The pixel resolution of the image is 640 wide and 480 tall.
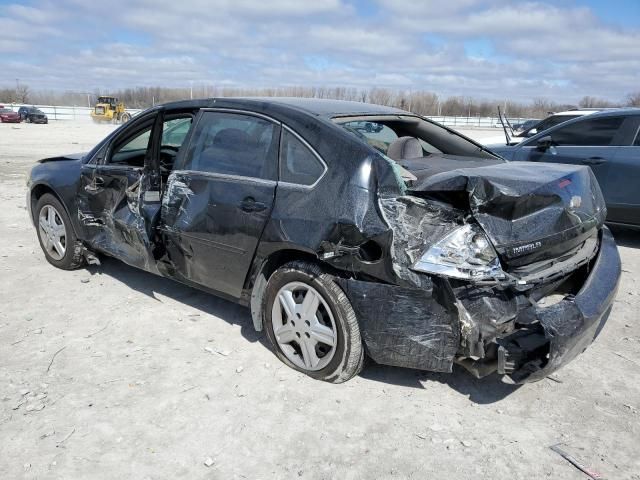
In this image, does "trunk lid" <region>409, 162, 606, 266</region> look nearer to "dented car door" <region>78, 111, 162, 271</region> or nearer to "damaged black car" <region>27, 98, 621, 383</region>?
"damaged black car" <region>27, 98, 621, 383</region>

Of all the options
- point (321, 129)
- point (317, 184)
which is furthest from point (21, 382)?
point (321, 129)

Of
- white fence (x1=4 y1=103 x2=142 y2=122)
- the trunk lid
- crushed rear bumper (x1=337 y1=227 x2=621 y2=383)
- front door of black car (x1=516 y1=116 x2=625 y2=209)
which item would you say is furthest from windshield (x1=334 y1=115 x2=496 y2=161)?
white fence (x1=4 y1=103 x2=142 y2=122)

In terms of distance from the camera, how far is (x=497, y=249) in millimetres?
2742

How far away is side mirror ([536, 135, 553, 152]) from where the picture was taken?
6.84 meters

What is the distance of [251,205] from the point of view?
3.36 metres

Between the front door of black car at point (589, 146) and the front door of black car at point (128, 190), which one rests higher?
the front door of black car at point (589, 146)

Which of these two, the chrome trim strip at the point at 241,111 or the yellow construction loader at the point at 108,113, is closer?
the chrome trim strip at the point at 241,111

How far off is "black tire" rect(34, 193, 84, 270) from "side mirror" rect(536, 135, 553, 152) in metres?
5.63

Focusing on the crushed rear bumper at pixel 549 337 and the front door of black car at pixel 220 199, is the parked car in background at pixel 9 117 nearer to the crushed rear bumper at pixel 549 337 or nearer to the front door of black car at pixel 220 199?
the front door of black car at pixel 220 199

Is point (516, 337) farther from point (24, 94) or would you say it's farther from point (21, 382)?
point (24, 94)

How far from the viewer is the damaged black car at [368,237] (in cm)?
275

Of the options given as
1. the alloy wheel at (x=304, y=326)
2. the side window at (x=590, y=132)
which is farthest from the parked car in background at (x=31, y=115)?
the alloy wheel at (x=304, y=326)

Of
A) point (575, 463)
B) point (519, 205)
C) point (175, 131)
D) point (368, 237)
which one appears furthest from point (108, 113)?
point (575, 463)

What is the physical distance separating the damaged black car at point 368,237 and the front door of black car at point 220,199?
1 cm
